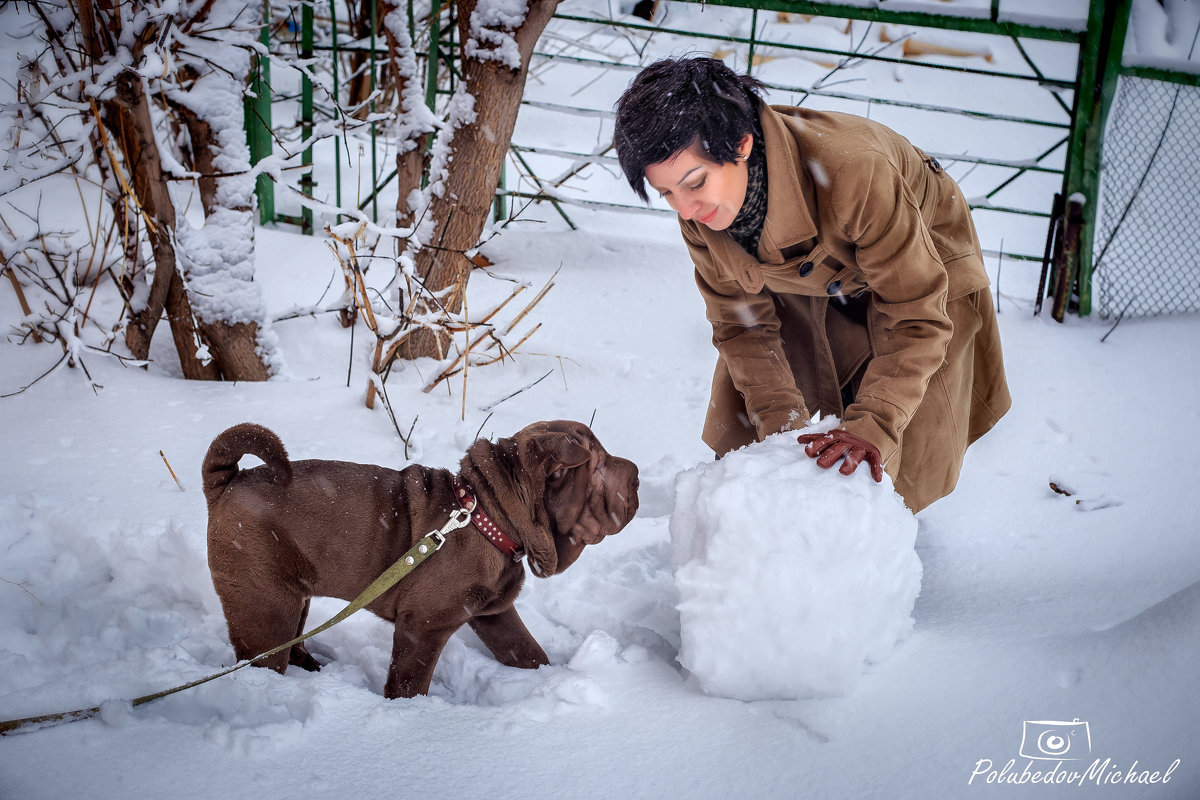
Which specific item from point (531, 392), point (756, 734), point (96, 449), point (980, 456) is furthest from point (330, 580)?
point (980, 456)

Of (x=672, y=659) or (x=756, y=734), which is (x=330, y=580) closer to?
(x=672, y=659)

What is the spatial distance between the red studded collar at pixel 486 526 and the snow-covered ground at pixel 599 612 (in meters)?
0.37

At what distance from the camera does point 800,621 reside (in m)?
1.99

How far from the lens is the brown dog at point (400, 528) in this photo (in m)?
2.14

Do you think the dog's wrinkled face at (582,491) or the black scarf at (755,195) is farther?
the dog's wrinkled face at (582,491)

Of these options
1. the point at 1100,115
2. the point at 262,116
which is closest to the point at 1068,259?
the point at 1100,115

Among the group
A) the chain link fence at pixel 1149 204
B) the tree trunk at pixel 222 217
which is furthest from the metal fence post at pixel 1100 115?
the tree trunk at pixel 222 217

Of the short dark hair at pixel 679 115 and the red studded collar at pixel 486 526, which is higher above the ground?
the short dark hair at pixel 679 115

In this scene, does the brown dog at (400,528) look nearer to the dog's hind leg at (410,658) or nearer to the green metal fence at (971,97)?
the dog's hind leg at (410,658)

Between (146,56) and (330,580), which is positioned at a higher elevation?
(146,56)

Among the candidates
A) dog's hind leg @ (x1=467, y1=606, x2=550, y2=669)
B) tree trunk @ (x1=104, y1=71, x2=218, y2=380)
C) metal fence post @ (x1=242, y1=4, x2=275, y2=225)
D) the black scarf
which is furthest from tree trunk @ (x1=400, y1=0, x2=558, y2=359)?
the black scarf

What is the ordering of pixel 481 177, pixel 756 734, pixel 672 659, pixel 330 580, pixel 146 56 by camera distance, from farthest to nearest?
pixel 481 177 < pixel 146 56 < pixel 672 659 < pixel 330 580 < pixel 756 734

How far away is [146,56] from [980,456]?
4.03 metres

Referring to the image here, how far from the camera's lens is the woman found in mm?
1956
